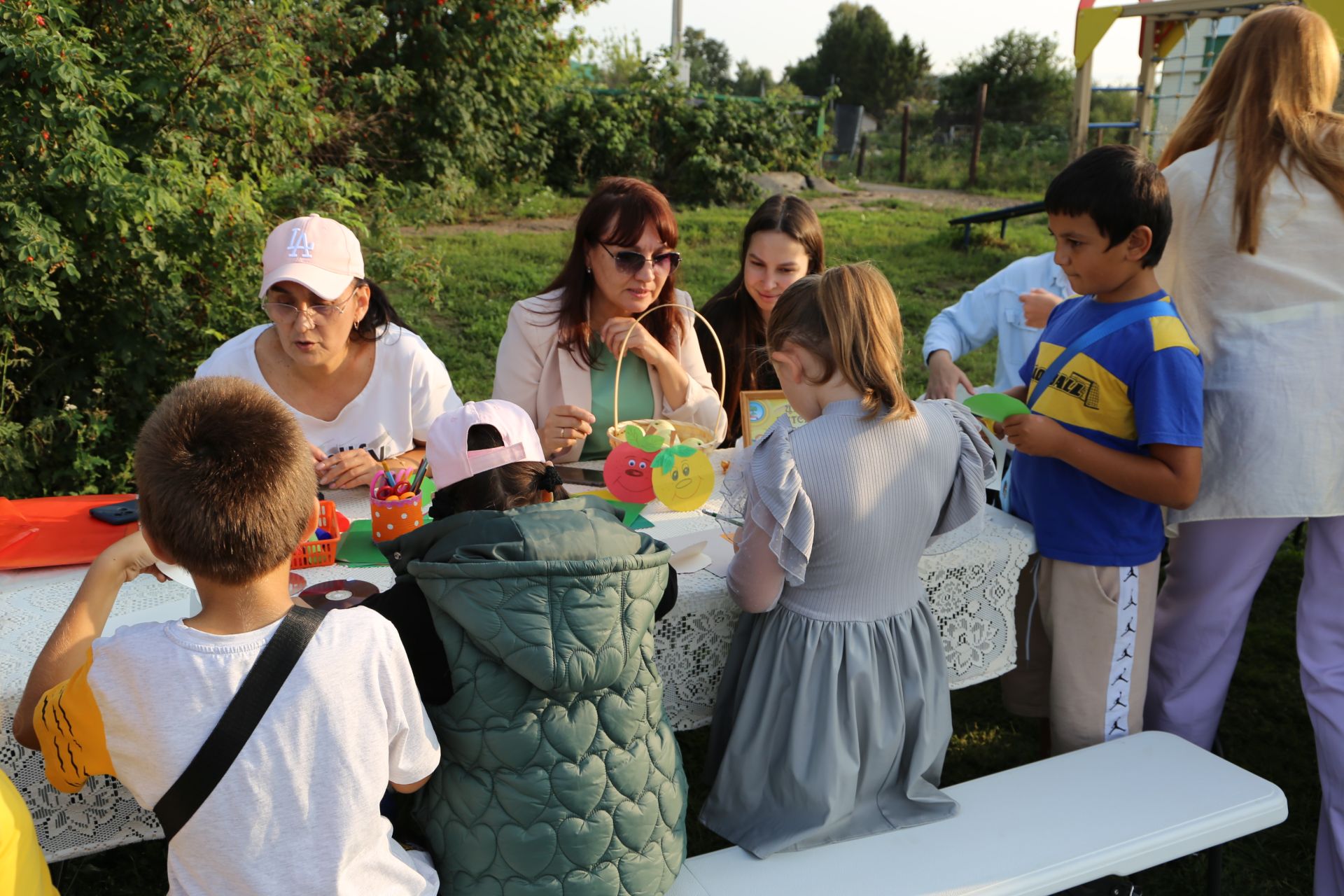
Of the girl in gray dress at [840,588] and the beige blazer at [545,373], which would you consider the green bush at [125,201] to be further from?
the girl in gray dress at [840,588]

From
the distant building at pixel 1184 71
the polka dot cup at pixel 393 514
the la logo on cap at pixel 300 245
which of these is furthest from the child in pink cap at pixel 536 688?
the distant building at pixel 1184 71

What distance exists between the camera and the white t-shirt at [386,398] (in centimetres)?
290

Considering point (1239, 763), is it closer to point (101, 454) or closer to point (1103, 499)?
point (1103, 499)

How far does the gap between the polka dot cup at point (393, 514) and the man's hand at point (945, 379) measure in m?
1.54

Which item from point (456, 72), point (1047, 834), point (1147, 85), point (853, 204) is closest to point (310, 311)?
point (1047, 834)

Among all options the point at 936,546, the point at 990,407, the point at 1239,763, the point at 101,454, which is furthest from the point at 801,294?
the point at 101,454

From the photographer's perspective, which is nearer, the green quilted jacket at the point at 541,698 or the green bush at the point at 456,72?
the green quilted jacket at the point at 541,698

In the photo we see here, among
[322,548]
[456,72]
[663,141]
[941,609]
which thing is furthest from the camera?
[663,141]

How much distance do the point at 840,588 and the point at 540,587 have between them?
0.78m

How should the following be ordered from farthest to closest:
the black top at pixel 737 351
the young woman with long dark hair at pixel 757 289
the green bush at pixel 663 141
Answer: the green bush at pixel 663 141 → the black top at pixel 737 351 → the young woman with long dark hair at pixel 757 289

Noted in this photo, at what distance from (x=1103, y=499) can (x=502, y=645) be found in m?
1.57

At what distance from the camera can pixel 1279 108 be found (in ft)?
7.89

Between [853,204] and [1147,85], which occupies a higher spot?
[1147,85]

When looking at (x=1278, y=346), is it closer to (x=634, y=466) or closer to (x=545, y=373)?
(x=634, y=466)
